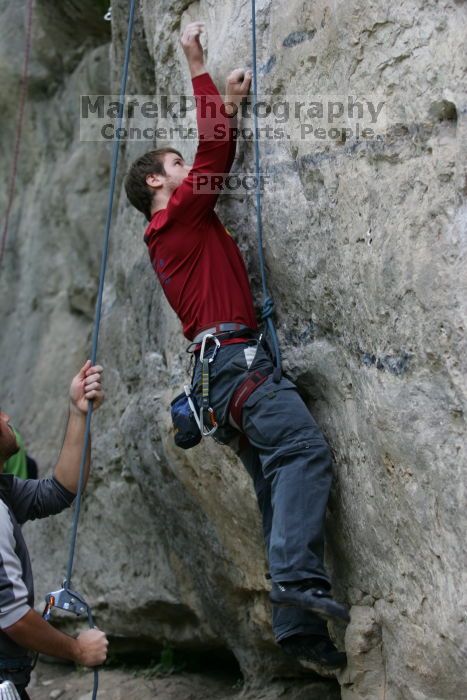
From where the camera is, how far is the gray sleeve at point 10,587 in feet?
11.4

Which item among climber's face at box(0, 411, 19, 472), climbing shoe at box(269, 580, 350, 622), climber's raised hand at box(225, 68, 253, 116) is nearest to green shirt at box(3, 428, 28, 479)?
climber's face at box(0, 411, 19, 472)

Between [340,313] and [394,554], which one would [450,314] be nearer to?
[340,313]

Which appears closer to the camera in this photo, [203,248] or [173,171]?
[203,248]

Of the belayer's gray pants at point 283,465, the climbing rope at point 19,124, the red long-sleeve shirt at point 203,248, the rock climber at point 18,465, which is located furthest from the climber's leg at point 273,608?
the climbing rope at point 19,124

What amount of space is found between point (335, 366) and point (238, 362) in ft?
1.32

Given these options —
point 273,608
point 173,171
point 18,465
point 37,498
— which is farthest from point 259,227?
point 18,465

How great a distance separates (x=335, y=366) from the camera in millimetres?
3930

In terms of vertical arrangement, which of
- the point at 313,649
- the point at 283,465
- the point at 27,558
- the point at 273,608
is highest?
the point at 283,465

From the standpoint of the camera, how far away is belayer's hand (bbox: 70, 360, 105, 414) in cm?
421

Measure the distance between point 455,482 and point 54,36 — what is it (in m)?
6.08

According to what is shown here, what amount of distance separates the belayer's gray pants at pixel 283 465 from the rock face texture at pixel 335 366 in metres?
0.16

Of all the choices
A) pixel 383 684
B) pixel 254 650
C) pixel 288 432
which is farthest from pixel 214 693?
pixel 288 432

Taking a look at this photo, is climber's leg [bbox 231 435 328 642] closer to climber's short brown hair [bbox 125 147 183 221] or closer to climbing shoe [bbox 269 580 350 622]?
climbing shoe [bbox 269 580 350 622]

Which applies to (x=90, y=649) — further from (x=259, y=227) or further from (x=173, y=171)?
(x=173, y=171)
